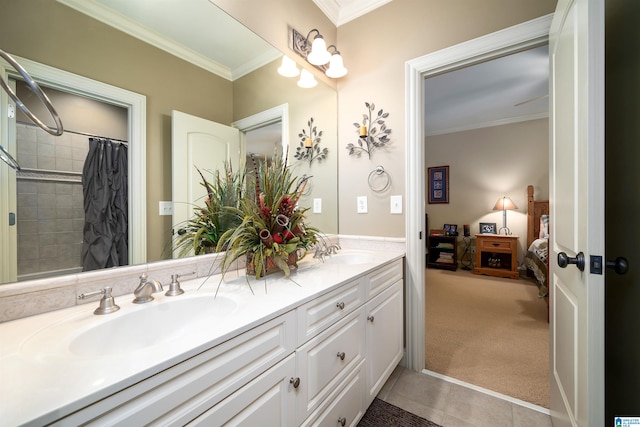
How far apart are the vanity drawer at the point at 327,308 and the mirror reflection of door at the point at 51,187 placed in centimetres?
78

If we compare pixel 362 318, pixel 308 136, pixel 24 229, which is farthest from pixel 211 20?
pixel 362 318

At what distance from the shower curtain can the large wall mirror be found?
0.06 meters

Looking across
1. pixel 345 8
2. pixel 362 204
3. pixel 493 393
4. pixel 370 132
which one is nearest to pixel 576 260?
pixel 493 393

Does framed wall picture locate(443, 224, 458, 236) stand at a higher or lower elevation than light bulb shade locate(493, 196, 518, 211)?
lower

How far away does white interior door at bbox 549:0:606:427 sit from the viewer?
80 centimetres

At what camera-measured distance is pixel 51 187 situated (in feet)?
2.73

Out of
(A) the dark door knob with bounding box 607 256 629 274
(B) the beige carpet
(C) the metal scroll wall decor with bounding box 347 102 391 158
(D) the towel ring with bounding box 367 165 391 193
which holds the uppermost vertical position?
(C) the metal scroll wall decor with bounding box 347 102 391 158

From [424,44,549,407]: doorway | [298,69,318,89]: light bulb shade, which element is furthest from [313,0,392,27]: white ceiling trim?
[424,44,549,407]: doorway

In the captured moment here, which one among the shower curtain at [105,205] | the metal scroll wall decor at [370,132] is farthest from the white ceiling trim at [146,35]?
the metal scroll wall decor at [370,132]

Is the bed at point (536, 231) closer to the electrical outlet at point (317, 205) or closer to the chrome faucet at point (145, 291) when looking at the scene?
the electrical outlet at point (317, 205)

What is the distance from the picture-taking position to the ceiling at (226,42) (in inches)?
40.5

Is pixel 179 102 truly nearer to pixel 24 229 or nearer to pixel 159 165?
pixel 159 165

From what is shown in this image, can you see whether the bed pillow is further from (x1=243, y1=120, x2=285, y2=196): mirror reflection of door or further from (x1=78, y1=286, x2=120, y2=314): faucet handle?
(x1=78, y1=286, x2=120, y2=314): faucet handle

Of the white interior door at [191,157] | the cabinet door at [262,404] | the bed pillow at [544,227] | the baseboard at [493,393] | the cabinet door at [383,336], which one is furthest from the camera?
the bed pillow at [544,227]
